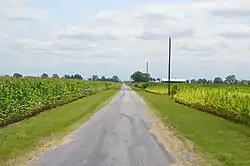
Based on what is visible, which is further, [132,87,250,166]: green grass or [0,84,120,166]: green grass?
[0,84,120,166]: green grass

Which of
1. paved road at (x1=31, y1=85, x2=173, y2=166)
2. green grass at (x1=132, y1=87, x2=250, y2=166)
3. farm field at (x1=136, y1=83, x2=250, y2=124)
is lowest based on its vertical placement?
green grass at (x1=132, y1=87, x2=250, y2=166)

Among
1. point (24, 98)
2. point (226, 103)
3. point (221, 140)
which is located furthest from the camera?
point (226, 103)

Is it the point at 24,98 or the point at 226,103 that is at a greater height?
the point at 24,98

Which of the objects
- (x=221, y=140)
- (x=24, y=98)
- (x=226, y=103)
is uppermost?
(x=24, y=98)

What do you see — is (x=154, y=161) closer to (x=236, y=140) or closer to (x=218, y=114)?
(x=236, y=140)

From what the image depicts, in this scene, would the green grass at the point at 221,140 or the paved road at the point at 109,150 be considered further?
the green grass at the point at 221,140

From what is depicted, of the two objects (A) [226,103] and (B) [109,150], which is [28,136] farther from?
(A) [226,103]

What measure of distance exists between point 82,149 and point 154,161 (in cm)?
278

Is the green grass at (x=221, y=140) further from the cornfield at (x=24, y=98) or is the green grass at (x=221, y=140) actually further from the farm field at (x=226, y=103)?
the cornfield at (x=24, y=98)

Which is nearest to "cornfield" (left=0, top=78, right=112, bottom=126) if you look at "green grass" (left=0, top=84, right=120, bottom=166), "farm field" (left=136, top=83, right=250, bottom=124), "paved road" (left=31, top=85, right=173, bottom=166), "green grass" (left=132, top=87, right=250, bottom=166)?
"green grass" (left=0, top=84, right=120, bottom=166)

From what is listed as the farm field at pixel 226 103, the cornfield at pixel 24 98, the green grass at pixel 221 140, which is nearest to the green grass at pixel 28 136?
the cornfield at pixel 24 98

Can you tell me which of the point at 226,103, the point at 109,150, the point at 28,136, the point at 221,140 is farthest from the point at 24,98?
the point at 109,150

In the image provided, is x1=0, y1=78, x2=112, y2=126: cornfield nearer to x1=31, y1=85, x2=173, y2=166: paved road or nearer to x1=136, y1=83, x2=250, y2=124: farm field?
x1=31, y1=85, x2=173, y2=166: paved road

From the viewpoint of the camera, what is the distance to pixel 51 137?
16875 millimetres
